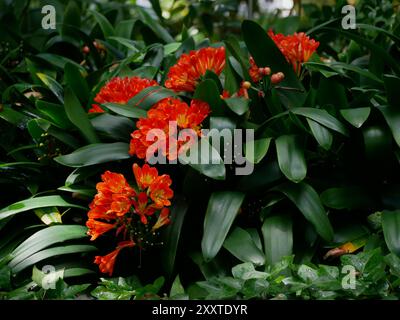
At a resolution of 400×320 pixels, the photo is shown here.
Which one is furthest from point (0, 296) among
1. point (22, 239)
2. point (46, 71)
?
point (46, 71)

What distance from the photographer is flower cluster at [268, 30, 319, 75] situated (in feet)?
6.91

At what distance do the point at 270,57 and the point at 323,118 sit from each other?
353 millimetres

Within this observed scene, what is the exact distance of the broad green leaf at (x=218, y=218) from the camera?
1700 millimetres

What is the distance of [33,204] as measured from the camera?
6.21 ft

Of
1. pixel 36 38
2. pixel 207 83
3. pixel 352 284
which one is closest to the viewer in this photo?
pixel 352 284

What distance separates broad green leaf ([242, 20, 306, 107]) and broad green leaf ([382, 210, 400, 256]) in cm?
53

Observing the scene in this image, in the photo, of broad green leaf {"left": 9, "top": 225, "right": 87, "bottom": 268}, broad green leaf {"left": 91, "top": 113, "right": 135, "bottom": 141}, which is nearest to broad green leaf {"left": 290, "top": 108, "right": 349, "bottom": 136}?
broad green leaf {"left": 91, "top": 113, "right": 135, "bottom": 141}

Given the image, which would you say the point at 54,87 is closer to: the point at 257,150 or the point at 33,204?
the point at 33,204

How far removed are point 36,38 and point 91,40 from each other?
556 mm

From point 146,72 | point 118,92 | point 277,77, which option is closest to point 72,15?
point 146,72

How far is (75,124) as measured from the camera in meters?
1.97

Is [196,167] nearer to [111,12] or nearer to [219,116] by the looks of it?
[219,116]

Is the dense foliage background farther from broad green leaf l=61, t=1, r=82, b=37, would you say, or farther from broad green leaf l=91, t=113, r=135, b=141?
broad green leaf l=61, t=1, r=82, b=37

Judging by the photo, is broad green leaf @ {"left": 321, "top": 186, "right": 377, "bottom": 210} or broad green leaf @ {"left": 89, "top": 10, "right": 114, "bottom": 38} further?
broad green leaf @ {"left": 89, "top": 10, "right": 114, "bottom": 38}
